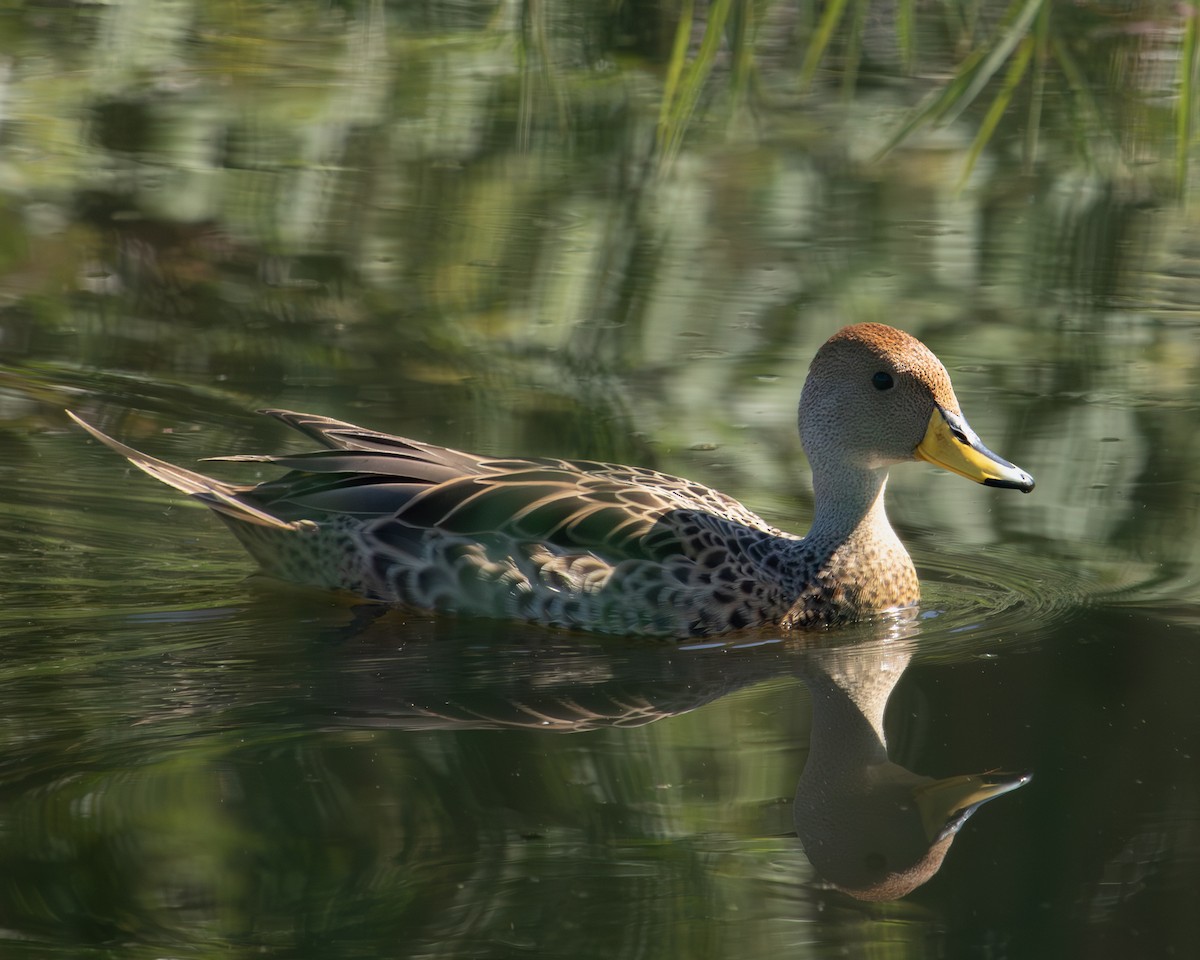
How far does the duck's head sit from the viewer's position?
21.3 ft

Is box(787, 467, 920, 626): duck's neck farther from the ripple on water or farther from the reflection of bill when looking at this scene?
the reflection of bill

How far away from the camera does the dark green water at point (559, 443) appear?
4266mm

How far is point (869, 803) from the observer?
15.7 feet

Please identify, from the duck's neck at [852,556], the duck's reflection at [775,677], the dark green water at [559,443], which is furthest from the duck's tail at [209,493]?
the duck's neck at [852,556]

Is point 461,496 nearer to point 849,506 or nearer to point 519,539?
point 519,539

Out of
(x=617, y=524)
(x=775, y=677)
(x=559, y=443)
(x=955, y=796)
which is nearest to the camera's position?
(x=955, y=796)

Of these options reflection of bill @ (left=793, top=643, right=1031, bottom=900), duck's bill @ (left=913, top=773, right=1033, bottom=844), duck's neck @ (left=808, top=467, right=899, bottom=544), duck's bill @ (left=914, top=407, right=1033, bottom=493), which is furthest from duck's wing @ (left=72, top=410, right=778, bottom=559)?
duck's bill @ (left=913, top=773, right=1033, bottom=844)

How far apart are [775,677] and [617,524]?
0.91m

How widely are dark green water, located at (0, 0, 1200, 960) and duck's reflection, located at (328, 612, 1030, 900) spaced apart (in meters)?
0.03

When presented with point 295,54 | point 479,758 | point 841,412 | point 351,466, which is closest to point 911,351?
point 841,412

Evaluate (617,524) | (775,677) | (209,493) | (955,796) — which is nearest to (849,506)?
(617,524)

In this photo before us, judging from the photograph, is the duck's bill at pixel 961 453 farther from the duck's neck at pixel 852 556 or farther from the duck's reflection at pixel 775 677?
the duck's reflection at pixel 775 677

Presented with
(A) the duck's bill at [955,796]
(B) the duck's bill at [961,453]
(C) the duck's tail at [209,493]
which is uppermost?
(B) the duck's bill at [961,453]

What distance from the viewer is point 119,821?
4.48 meters
